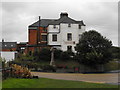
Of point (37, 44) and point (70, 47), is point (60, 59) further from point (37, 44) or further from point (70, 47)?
point (37, 44)

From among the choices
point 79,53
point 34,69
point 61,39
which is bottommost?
point 34,69

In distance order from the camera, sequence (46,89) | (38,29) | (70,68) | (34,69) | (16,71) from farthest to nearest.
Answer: (38,29) → (70,68) → (34,69) → (16,71) → (46,89)

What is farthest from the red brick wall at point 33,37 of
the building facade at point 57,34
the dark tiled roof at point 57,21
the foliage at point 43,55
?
the foliage at point 43,55

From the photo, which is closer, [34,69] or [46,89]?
[46,89]

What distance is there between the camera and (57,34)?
44344mm

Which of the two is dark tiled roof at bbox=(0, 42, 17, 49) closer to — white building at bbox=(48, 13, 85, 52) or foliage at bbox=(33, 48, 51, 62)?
white building at bbox=(48, 13, 85, 52)

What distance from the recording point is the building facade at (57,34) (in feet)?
143

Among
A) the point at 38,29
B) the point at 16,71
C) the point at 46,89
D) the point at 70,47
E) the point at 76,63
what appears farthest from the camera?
the point at 38,29

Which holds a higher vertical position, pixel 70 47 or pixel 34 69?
pixel 70 47

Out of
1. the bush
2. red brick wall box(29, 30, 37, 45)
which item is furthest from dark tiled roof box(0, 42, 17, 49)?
the bush

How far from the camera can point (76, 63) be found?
125ft

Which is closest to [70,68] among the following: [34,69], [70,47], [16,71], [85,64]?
[85,64]

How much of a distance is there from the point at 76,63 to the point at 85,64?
2.10m

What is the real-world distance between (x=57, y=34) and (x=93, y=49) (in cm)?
1175
